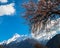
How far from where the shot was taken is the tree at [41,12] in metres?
17.6

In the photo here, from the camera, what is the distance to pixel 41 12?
17719 millimetres

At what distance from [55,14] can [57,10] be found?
2.31 ft

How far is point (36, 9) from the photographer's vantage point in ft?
57.9

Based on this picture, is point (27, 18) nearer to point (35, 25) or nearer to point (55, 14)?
point (35, 25)

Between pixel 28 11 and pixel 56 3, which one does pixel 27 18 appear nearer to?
pixel 28 11

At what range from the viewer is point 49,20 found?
61.1 ft

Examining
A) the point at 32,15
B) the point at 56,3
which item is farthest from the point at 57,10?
the point at 32,15

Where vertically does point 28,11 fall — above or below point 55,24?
above

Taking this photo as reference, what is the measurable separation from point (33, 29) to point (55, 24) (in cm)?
152

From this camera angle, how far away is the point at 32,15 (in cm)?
1800

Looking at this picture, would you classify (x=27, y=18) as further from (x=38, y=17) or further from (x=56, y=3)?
(x=56, y=3)

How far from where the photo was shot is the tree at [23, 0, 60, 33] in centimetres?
1758

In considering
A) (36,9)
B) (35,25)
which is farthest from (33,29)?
(36,9)

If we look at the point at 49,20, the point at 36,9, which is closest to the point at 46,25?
the point at 49,20
